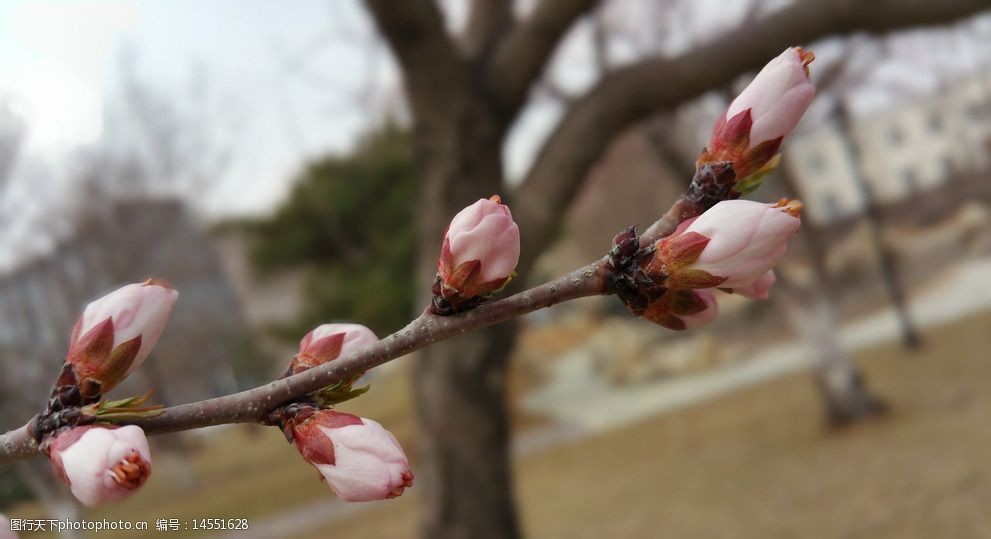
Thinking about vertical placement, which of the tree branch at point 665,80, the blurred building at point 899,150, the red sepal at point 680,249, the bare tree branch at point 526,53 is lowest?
the red sepal at point 680,249

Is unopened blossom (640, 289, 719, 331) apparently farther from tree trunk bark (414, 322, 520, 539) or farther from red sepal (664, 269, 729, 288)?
tree trunk bark (414, 322, 520, 539)

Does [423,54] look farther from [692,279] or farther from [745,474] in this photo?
[745,474]

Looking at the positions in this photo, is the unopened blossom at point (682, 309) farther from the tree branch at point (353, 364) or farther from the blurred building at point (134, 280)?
the blurred building at point (134, 280)

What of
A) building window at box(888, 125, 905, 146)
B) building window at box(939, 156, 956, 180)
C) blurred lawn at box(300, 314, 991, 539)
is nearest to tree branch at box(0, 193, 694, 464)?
blurred lawn at box(300, 314, 991, 539)

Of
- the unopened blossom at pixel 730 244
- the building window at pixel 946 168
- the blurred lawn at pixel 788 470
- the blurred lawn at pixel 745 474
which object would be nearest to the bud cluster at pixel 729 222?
the unopened blossom at pixel 730 244

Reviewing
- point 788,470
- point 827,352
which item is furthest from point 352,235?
point 788,470
